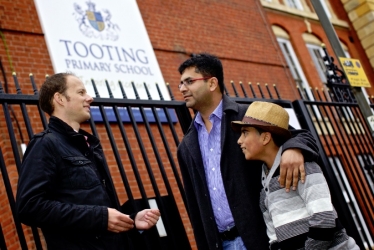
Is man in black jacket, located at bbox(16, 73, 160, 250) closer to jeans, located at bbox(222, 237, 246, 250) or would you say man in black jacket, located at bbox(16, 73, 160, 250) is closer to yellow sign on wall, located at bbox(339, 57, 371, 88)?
jeans, located at bbox(222, 237, 246, 250)

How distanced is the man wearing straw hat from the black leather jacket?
94cm

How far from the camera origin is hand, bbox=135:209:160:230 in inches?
117

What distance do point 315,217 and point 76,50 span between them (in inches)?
245

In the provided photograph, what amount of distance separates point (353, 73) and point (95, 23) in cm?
463

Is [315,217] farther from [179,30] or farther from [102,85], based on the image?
[179,30]

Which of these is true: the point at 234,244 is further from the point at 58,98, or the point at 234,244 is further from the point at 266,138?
the point at 58,98

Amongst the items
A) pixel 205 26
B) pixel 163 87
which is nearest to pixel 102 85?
pixel 163 87

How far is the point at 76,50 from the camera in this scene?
26.6 feet

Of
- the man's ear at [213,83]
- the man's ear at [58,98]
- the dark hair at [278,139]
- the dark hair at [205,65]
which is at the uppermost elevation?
the dark hair at [205,65]

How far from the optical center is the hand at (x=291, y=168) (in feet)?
9.30

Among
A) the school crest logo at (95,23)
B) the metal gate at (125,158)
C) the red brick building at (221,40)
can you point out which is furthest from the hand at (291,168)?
the school crest logo at (95,23)

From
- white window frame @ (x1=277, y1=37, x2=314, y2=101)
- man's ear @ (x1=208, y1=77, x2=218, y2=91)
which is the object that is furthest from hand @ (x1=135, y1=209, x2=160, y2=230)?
white window frame @ (x1=277, y1=37, x2=314, y2=101)

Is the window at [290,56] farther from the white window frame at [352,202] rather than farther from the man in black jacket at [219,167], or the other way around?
the man in black jacket at [219,167]

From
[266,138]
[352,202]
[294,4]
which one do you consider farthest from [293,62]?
[266,138]
